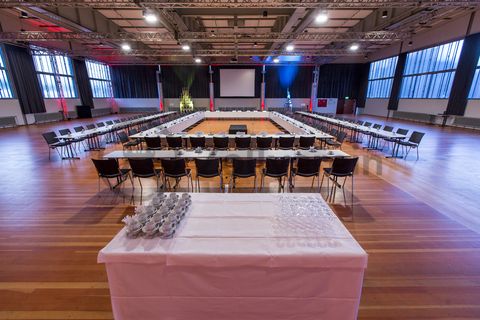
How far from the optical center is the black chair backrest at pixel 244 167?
4227 mm

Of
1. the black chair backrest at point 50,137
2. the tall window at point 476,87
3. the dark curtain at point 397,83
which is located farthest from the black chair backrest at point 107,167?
the dark curtain at point 397,83

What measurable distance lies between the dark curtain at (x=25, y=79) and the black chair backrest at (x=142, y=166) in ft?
46.9

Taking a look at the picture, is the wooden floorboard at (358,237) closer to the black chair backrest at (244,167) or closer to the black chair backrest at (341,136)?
the black chair backrest at (244,167)

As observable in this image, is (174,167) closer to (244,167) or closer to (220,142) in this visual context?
(244,167)

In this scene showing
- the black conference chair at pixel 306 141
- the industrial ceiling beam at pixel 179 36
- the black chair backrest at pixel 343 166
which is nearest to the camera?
the black chair backrest at pixel 343 166

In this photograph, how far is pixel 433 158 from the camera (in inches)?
275

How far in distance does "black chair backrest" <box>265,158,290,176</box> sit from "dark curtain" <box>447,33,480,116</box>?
13.7m

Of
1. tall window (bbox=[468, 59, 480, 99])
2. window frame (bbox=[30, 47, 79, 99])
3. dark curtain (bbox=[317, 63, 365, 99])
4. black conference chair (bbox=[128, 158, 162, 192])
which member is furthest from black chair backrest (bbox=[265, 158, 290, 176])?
dark curtain (bbox=[317, 63, 365, 99])

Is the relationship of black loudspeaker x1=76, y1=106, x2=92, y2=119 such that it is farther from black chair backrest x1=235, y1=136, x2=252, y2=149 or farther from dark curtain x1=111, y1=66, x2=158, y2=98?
black chair backrest x1=235, y1=136, x2=252, y2=149

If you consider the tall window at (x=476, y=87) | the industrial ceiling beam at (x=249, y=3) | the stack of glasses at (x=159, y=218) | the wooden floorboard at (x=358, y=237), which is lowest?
the wooden floorboard at (x=358, y=237)

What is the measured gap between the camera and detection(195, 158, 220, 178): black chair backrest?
14.0ft

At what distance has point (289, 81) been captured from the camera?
75.6ft

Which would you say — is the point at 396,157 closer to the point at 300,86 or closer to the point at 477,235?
the point at 477,235

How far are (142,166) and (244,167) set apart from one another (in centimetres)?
187
